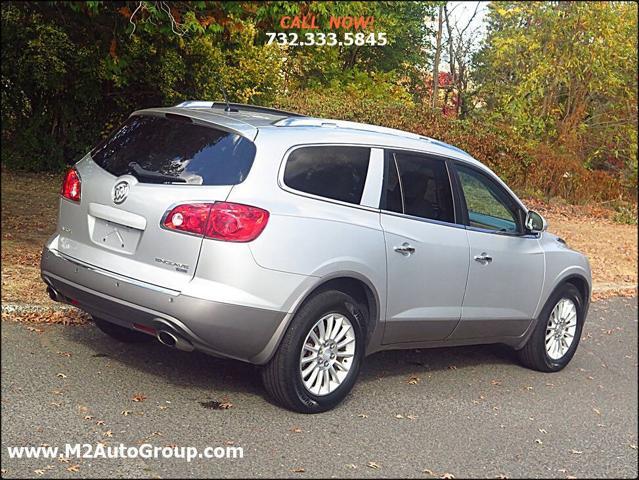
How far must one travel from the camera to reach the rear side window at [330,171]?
18.9 feet

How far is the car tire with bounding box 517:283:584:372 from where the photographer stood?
25.8ft

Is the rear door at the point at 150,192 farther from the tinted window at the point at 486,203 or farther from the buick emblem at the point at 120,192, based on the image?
the tinted window at the point at 486,203

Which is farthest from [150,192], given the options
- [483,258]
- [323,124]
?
[483,258]

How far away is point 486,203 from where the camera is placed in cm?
730

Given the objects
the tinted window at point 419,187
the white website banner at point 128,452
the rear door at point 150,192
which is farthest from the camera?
the tinted window at point 419,187

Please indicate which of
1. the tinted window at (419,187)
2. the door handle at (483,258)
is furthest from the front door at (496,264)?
the tinted window at (419,187)

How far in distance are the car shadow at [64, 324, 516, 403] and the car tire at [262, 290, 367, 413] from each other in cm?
35

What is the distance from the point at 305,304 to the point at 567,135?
19955 millimetres

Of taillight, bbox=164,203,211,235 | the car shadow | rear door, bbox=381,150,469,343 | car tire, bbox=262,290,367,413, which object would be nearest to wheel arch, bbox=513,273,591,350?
the car shadow

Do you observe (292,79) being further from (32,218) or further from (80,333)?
(80,333)

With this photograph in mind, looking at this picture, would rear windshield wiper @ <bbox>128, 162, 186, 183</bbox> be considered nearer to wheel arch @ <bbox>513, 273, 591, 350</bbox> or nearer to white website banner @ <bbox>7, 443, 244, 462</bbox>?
white website banner @ <bbox>7, 443, 244, 462</bbox>

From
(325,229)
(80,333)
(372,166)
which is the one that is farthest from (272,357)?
(80,333)

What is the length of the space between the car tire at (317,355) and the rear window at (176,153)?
3.15 ft

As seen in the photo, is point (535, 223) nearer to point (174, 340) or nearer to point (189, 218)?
point (189, 218)
